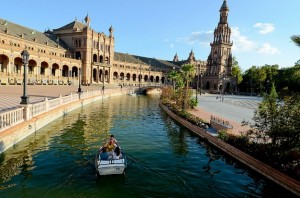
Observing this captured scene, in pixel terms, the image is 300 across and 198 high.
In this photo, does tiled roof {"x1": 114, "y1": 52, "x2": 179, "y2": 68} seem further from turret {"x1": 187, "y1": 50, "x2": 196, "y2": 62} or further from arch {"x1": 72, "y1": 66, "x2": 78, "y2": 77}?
arch {"x1": 72, "y1": 66, "x2": 78, "y2": 77}

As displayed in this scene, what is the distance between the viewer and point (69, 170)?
13484 millimetres

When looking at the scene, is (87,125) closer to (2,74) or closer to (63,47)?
(2,74)

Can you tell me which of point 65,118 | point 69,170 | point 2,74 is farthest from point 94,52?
point 69,170

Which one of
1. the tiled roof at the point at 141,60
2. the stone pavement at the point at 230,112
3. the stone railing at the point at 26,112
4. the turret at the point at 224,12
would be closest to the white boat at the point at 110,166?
the stone railing at the point at 26,112

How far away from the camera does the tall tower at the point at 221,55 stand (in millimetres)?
124750

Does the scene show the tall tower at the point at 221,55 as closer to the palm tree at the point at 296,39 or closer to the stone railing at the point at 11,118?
the stone railing at the point at 11,118

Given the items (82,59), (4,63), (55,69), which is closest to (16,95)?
(4,63)

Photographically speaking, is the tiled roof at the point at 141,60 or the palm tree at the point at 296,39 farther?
the tiled roof at the point at 141,60

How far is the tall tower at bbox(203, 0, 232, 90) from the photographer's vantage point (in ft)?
409

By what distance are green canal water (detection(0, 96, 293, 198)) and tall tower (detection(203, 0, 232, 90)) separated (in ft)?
357

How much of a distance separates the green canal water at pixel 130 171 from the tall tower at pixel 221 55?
4279 inches

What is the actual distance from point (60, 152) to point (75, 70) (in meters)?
69.6

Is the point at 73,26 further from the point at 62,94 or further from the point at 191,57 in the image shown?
the point at 191,57

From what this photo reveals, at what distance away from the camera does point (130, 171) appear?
13781 millimetres
